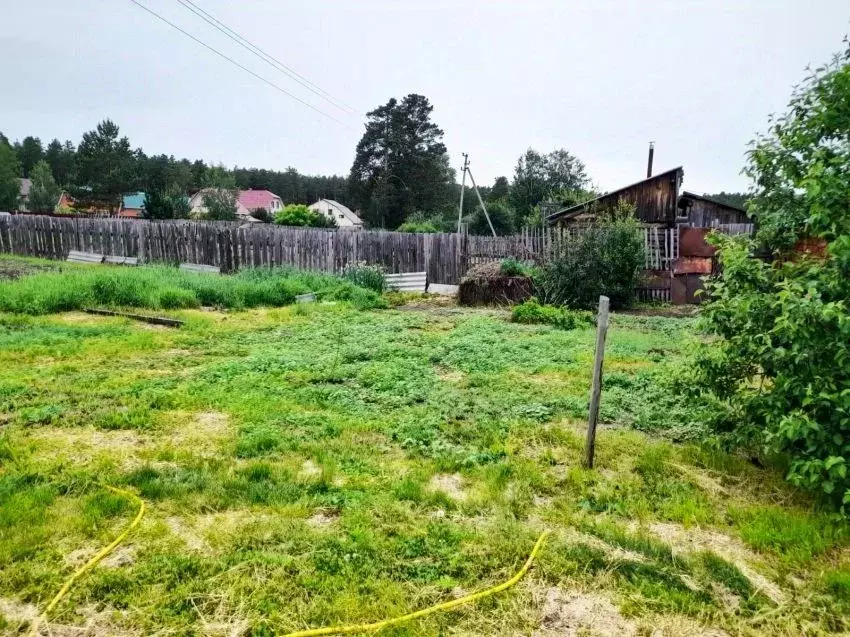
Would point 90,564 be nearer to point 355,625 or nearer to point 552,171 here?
point 355,625

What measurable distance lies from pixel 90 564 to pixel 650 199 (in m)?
17.6

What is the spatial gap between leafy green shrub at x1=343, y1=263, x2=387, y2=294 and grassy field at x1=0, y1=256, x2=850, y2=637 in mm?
7021

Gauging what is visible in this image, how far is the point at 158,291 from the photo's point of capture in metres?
8.84

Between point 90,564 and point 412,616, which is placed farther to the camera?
point 90,564

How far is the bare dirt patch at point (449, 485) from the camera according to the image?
288 centimetres

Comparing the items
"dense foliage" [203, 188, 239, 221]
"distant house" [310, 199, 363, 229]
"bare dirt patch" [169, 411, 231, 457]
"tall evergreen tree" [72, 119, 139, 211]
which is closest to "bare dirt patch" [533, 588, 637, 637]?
"bare dirt patch" [169, 411, 231, 457]

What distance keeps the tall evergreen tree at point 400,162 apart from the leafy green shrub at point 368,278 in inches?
1210

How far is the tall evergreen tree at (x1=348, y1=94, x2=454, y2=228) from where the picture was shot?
138 ft

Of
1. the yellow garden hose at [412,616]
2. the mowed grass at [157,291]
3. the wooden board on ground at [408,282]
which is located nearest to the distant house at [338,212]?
the wooden board on ground at [408,282]

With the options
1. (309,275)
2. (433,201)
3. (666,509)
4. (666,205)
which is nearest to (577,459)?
(666,509)

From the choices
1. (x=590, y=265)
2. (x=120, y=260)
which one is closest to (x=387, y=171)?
(x=120, y=260)

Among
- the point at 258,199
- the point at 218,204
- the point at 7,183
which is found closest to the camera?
the point at 218,204

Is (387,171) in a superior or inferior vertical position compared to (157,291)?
superior

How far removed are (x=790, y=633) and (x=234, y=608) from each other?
2144 mm
